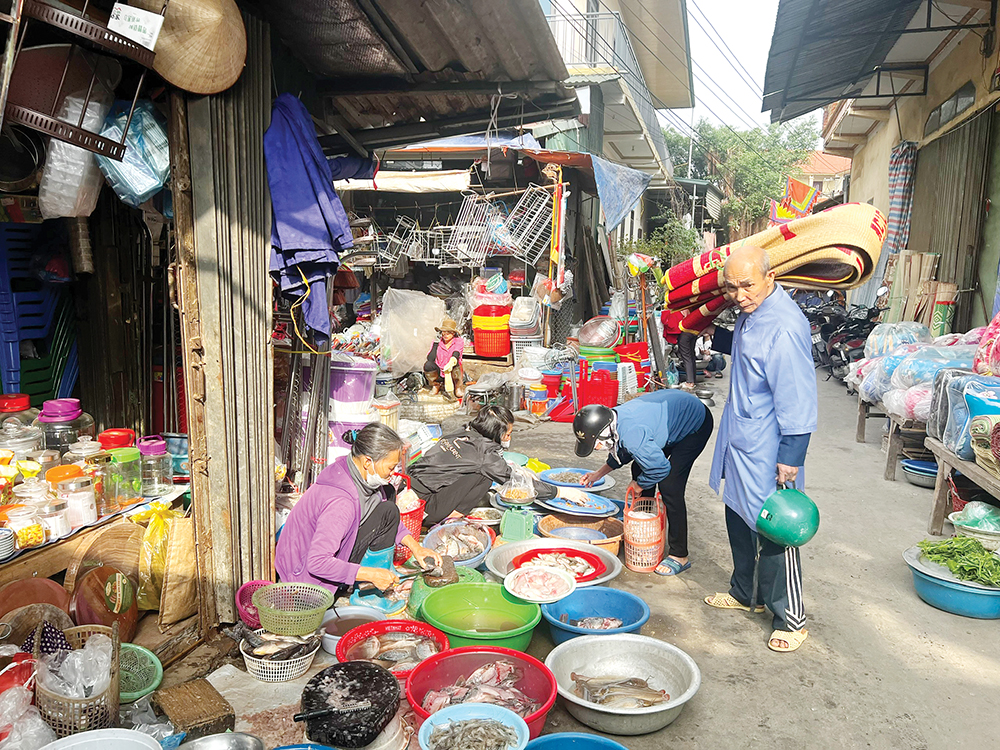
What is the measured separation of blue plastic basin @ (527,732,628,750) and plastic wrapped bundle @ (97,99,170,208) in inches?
121

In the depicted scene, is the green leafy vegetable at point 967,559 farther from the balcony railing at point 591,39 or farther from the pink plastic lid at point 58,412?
the balcony railing at point 591,39

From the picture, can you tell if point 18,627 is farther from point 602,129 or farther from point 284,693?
point 602,129

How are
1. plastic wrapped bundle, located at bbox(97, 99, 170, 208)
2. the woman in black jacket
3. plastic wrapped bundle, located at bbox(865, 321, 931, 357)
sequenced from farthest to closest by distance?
plastic wrapped bundle, located at bbox(865, 321, 931, 357), the woman in black jacket, plastic wrapped bundle, located at bbox(97, 99, 170, 208)

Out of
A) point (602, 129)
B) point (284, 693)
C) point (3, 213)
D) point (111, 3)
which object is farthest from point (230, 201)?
point (602, 129)

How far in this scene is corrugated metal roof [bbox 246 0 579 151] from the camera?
364cm

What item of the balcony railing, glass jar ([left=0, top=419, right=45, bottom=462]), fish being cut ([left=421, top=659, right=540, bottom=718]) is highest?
the balcony railing

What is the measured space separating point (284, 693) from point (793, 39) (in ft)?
30.4

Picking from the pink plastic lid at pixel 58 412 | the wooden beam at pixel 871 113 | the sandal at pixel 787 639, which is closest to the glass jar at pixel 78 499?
the pink plastic lid at pixel 58 412

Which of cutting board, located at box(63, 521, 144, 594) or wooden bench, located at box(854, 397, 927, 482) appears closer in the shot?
cutting board, located at box(63, 521, 144, 594)

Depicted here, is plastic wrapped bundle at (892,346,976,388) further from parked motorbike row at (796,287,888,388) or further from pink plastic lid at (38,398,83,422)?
pink plastic lid at (38,398,83,422)

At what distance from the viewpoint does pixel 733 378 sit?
13.2 ft

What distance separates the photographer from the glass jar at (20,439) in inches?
160

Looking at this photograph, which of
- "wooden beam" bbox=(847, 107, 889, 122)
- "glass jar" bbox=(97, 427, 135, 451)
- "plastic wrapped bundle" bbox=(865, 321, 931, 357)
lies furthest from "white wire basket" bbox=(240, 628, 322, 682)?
"wooden beam" bbox=(847, 107, 889, 122)

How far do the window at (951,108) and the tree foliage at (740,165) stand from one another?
1888 cm
